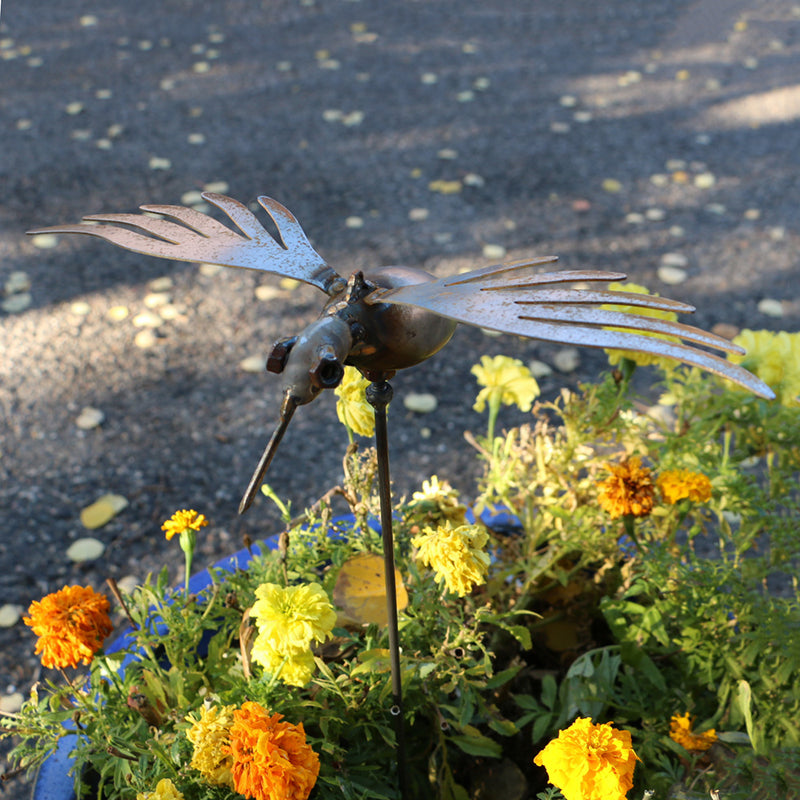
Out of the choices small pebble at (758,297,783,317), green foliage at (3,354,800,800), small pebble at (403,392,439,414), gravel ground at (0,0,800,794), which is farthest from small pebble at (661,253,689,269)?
green foliage at (3,354,800,800)

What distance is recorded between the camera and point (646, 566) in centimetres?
109

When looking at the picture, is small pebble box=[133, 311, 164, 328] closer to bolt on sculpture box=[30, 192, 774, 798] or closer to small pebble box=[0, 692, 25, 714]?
small pebble box=[0, 692, 25, 714]

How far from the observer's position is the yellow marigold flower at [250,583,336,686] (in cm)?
82

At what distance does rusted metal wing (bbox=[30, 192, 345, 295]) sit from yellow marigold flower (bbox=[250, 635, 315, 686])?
38cm

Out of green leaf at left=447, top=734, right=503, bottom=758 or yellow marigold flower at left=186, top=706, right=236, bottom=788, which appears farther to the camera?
green leaf at left=447, top=734, right=503, bottom=758

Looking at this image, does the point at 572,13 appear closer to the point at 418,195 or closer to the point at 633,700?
the point at 418,195

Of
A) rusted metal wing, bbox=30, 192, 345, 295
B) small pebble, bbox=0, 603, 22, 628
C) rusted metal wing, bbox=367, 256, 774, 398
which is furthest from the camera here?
small pebble, bbox=0, 603, 22, 628

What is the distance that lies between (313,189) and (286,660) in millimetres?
2557

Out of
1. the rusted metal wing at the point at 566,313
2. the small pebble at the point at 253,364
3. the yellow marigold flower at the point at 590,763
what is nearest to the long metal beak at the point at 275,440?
the rusted metal wing at the point at 566,313

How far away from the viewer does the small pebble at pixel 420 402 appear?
7.47 ft

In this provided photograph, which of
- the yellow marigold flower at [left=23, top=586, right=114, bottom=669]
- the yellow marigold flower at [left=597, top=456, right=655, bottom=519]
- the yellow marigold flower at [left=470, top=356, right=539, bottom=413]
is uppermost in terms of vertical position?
the yellow marigold flower at [left=470, top=356, right=539, bottom=413]

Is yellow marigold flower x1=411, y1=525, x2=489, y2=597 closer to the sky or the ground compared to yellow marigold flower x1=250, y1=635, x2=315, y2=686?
closer to the sky

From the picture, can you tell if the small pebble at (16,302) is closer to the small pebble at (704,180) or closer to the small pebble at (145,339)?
the small pebble at (145,339)

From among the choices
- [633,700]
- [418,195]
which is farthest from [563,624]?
[418,195]
